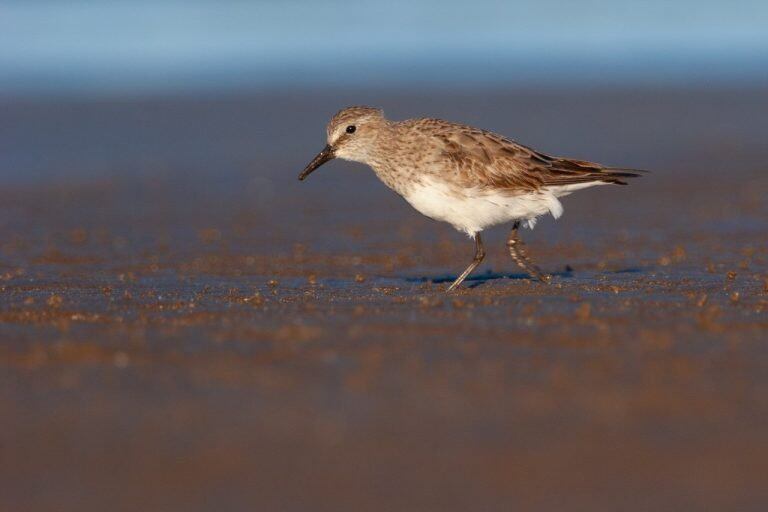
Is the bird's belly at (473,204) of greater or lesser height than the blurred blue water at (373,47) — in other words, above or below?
below

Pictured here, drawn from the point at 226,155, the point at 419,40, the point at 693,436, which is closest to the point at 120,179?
the point at 226,155

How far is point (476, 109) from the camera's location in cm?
1991

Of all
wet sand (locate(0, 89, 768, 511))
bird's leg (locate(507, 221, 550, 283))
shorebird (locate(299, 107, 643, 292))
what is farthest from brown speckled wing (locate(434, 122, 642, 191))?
wet sand (locate(0, 89, 768, 511))

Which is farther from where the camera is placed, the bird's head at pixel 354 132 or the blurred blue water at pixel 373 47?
the blurred blue water at pixel 373 47

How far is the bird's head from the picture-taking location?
943 cm

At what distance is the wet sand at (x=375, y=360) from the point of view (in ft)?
15.7

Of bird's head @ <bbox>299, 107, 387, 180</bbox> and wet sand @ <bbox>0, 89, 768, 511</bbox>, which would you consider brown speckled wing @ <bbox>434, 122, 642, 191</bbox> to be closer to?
bird's head @ <bbox>299, 107, 387, 180</bbox>

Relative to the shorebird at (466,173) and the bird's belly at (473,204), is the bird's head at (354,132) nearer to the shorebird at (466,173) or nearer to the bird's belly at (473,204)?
the shorebird at (466,173)

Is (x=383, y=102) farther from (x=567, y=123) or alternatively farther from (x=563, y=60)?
(x=563, y=60)

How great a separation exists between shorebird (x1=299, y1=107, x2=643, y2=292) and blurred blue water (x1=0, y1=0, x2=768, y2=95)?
13445 millimetres

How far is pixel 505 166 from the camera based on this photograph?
9.10 metres

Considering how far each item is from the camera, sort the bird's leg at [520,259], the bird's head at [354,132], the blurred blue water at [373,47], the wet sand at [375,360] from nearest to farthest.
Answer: the wet sand at [375,360] → the bird's leg at [520,259] → the bird's head at [354,132] → the blurred blue water at [373,47]

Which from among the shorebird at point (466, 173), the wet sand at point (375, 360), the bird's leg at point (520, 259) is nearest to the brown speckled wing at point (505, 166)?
the shorebird at point (466, 173)

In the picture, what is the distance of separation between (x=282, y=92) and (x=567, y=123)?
590cm
